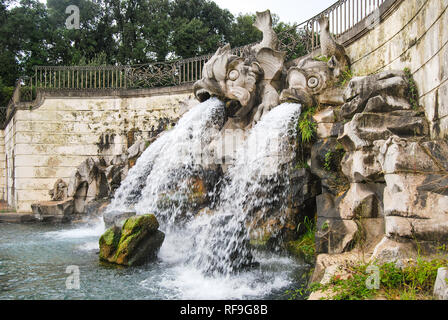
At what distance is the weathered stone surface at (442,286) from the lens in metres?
2.36

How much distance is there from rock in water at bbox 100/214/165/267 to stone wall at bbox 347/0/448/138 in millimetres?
4158

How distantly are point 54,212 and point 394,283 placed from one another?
10.1 meters

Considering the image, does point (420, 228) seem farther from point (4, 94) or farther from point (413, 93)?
point (4, 94)

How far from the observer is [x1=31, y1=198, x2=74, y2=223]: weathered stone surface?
1047cm

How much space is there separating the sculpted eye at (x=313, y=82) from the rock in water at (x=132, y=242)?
374cm

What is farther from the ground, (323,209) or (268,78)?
(268,78)

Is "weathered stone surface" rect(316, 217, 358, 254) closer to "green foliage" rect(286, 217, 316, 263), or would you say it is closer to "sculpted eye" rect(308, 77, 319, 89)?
"green foliage" rect(286, 217, 316, 263)

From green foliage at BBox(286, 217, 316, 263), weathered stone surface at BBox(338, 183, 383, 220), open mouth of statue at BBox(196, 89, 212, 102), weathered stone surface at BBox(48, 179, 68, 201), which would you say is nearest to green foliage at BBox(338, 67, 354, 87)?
green foliage at BBox(286, 217, 316, 263)

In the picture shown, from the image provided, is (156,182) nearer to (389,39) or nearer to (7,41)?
(389,39)

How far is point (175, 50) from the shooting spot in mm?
21562

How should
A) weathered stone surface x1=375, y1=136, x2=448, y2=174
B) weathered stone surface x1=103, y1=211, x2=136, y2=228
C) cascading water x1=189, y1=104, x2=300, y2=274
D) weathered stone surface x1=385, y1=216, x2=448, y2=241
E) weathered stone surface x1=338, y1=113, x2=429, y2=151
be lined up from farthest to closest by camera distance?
weathered stone surface x1=103, y1=211, x2=136, y2=228 → cascading water x1=189, y1=104, x2=300, y2=274 → weathered stone surface x1=338, y1=113, x2=429, y2=151 → weathered stone surface x1=375, y1=136, x2=448, y2=174 → weathered stone surface x1=385, y1=216, x2=448, y2=241
